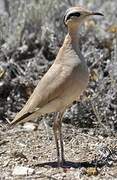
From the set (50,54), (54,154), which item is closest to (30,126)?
(54,154)

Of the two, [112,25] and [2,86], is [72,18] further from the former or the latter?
→ [112,25]

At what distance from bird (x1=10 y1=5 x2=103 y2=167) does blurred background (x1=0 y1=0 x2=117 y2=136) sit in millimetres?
845

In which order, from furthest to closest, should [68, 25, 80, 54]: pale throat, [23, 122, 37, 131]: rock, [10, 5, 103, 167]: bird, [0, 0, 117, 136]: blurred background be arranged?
1. [0, 0, 117, 136]: blurred background
2. [23, 122, 37, 131]: rock
3. [68, 25, 80, 54]: pale throat
4. [10, 5, 103, 167]: bird

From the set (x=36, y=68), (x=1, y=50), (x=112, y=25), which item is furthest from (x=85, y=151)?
(x=112, y=25)

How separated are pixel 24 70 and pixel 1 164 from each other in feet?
5.81

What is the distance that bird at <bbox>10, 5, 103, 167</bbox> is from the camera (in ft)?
13.8

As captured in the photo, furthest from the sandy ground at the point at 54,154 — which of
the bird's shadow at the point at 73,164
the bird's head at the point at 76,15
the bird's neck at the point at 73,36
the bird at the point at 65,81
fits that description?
the bird's head at the point at 76,15

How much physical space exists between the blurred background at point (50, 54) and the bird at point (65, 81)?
2.77ft

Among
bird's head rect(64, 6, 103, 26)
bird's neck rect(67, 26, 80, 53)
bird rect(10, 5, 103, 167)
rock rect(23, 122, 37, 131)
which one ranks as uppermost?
bird's head rect(64, 6, 103, 26)

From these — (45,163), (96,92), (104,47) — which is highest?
(104,47)

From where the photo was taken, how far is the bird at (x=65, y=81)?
4.22m

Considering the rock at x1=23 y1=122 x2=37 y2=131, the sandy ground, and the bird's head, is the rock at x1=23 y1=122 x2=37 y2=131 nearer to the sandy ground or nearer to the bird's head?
the sandy ground

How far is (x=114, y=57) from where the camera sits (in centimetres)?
571

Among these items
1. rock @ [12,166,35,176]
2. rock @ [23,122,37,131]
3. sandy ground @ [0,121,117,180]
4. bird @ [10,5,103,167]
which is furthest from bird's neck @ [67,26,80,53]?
rock @ [23,122,37,131]
